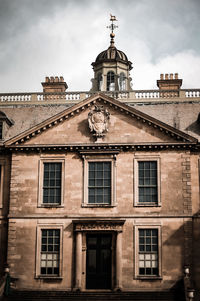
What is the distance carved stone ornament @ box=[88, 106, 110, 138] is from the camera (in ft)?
95.1

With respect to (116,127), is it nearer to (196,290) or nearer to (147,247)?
(147,247)

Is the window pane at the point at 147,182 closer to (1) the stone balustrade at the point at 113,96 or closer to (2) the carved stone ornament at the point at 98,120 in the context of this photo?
(2) the carved stone ornament at the point at 98,120

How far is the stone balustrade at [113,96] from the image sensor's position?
111 ft

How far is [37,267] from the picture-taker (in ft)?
90.7

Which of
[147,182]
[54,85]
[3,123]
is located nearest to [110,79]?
[54,85]

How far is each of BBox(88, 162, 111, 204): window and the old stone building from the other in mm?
54

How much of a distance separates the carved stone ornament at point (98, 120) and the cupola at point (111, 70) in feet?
40.2

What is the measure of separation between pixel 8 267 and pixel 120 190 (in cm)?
703

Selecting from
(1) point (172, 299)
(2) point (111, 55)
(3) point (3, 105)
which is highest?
(2) point (111, 55)

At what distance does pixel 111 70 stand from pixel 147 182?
15760mm

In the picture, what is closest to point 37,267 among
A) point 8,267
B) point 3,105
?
point 8,267

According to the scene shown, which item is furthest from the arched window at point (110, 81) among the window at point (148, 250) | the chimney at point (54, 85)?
the window at point (148, 250)

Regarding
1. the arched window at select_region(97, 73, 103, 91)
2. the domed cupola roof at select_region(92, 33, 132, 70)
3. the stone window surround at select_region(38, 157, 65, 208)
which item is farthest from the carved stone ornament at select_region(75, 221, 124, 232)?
the domed cupola roof at select_region(92, 33, 132, 70)

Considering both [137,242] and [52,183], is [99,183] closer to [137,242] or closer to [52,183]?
[52,183]
